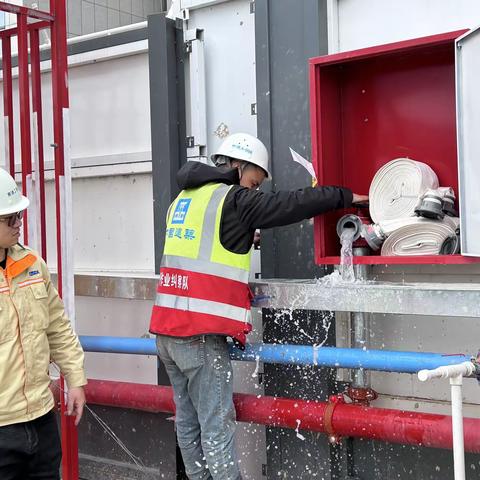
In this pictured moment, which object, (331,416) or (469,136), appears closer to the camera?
(469,136)

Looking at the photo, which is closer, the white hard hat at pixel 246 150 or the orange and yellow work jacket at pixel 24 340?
the orange and yellow work jacket at pixel 24 340

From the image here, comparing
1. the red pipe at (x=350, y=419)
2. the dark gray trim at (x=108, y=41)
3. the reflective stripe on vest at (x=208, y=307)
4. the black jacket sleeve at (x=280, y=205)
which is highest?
the dark gray trim at (x=108, y=41)

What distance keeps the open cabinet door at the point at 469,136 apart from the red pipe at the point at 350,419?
2.25ft

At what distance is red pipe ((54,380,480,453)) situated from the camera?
2.74 meters

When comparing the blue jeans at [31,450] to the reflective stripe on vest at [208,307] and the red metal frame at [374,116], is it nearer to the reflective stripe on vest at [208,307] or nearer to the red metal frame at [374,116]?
the reflective stripe on vest at [208,307]

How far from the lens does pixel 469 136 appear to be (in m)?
2.52

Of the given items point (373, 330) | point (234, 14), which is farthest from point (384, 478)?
point (234, 14)

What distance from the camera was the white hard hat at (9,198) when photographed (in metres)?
2.41

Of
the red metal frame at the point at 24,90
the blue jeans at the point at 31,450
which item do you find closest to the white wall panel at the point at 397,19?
the red metal frame at the point at 24,90

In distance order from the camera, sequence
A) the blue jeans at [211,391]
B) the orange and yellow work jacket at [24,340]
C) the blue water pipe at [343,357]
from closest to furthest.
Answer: the orange and yellow work jacket at [24,340]
the blue water pipe at [343,357]
the blue jeans at [211,391]

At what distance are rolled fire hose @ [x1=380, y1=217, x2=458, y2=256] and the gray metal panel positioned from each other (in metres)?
0.48

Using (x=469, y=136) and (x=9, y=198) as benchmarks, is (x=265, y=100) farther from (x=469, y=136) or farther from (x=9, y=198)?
(x=9, y=198)

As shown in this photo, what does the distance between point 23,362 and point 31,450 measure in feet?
0.97

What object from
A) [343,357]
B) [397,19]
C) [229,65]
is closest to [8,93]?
[229,65]
